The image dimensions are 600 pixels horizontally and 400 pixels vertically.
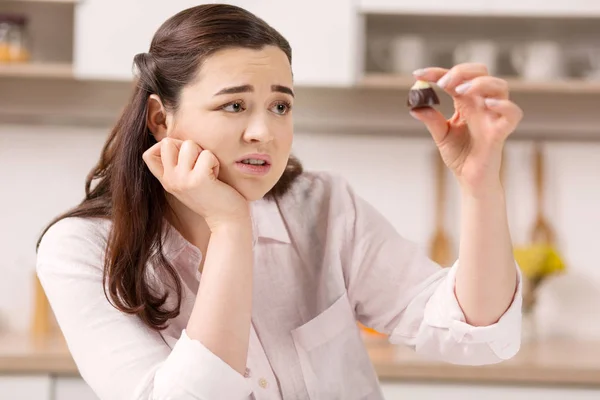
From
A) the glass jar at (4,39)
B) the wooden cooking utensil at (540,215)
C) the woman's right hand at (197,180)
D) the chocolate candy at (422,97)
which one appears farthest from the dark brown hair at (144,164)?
the wooden cooking utensil at (540,215)

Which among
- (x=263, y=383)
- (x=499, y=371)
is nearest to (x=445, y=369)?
(x=499, y=371)

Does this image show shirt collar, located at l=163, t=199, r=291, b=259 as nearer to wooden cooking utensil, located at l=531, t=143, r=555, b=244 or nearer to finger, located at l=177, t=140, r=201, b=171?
finger, located at l=177, t=140, r=201, b=171

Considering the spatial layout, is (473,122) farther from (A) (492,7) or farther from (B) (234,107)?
(A) (492,7)

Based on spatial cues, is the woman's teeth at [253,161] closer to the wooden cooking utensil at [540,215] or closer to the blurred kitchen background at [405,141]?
the blurred kitchen background at [405,141]

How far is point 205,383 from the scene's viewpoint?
106cm

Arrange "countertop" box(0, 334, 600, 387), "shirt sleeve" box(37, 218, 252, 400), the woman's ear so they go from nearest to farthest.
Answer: "shirt sleeve" box(37, 218, 252, 400) → the woman's ear → "countertop" box(0, 334, 600, 387)

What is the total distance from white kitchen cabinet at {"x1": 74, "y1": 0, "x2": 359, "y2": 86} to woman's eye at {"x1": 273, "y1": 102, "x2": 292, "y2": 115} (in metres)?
1.30

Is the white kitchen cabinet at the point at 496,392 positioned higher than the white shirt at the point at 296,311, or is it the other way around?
the white shirt at the point at 296,311

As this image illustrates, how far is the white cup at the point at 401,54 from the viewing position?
265 cm

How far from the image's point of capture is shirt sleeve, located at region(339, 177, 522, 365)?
126cm

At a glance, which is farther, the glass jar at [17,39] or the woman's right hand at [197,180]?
the glass jar at [17,39]

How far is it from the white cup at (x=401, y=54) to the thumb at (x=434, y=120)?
1475 millimetres

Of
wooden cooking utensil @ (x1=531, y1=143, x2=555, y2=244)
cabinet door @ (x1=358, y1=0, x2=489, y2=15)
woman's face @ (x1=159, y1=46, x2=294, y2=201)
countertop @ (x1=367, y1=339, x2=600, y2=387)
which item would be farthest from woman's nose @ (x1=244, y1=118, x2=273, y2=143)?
wooden cooking utensil @ (x1=531, y1=143, x2=555, y2=244)

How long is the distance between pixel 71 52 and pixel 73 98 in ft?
0.52
